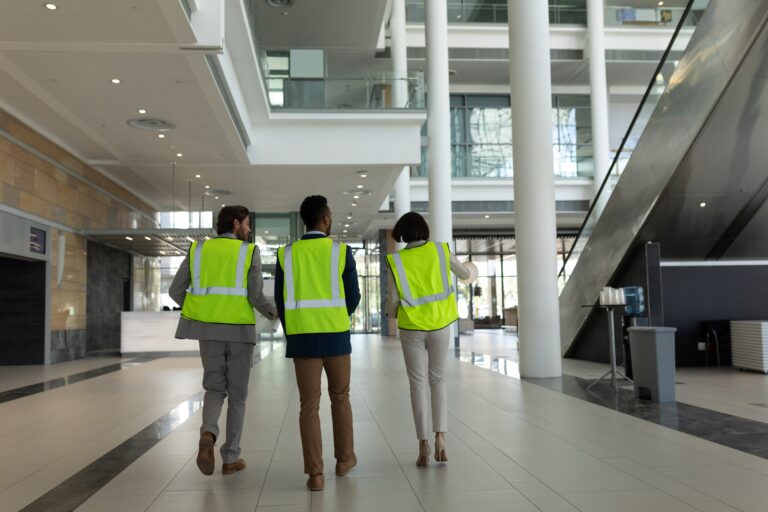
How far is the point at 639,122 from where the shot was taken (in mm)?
9945

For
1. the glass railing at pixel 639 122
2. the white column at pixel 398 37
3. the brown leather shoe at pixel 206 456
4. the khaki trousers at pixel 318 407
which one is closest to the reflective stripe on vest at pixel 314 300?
the khaki trousers at pixel 318 407

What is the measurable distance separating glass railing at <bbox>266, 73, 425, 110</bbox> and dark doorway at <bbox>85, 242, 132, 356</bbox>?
6.52 m

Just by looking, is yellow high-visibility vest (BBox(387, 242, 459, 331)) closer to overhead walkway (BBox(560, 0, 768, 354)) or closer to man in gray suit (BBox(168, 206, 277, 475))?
man in gray suit (BBox(168, 206, 277, 475))

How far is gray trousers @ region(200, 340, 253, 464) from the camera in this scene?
4.52 meters

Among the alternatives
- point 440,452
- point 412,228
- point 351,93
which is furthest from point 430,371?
point 351,93

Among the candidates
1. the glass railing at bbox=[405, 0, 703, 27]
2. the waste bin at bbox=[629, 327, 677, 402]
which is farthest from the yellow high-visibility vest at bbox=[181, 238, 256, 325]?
the glass railing at bbox=[405, 0, 703, 27]

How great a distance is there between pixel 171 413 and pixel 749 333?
813 centimetres

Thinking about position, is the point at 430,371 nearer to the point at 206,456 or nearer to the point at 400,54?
the point at 206,456

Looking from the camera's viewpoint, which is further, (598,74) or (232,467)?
(598,74)

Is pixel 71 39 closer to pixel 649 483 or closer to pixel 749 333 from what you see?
pixel 649 483

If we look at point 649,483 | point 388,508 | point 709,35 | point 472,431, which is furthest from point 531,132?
point 388,508

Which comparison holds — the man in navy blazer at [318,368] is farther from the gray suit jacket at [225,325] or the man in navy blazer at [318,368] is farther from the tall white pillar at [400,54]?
the tall white pillar at [400,54]

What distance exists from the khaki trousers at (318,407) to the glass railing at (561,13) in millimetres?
23199

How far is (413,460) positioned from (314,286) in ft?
4.89
